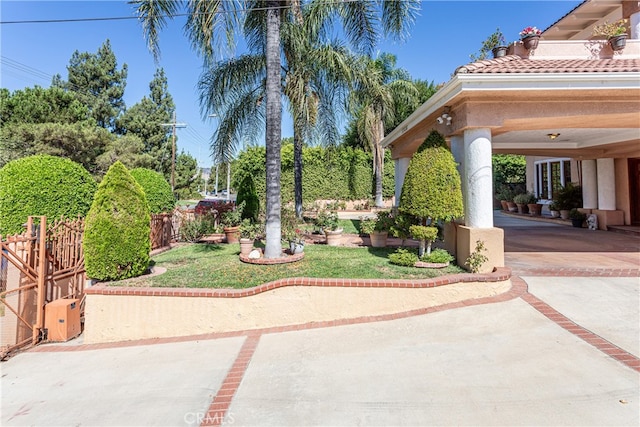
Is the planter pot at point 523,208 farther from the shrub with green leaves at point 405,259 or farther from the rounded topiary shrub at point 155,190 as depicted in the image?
the rounded topiary shrub at point 155,190

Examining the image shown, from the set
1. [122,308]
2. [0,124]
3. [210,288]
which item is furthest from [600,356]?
[0,124]

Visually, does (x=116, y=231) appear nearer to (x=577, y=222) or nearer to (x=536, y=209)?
(x=577, y=222)

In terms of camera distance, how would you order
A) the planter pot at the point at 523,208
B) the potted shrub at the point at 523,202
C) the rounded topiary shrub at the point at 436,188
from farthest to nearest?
1. the planter pot at the point at 523,208
2. the potted shrub at the point at 523,202
3. the rounded topiary shrub at the point at 436,188

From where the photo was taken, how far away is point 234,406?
10.5 feet

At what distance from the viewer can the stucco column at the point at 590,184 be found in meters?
12.3

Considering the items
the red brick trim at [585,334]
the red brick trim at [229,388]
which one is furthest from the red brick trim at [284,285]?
the red brick trim at [229,388]

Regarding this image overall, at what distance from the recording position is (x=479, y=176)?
6.25 meters

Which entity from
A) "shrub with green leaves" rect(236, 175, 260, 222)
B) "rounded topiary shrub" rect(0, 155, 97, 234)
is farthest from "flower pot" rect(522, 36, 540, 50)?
"rounded topiary shrub" rect(0, 155, 97, 234)

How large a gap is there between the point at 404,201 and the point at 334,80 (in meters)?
6.42

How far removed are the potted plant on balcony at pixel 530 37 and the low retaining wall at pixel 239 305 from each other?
611cm

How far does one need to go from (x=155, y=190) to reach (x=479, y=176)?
10.8 meters

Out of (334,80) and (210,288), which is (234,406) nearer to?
(210,288)

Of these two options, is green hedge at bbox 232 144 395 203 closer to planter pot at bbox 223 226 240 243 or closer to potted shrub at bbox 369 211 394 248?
planter pot at bbox 223 226 240 243

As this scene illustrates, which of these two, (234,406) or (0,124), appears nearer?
(234,406)
